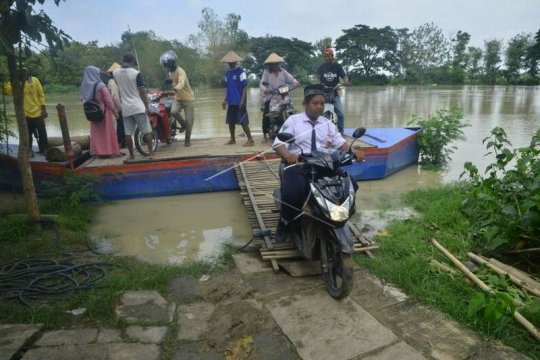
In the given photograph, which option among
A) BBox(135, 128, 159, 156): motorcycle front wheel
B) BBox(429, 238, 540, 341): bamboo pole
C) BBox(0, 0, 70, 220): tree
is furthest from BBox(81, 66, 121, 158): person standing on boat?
BBox(429, 238, 540, 341): bamboo pole

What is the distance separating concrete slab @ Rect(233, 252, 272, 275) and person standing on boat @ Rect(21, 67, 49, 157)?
4476 millimetres

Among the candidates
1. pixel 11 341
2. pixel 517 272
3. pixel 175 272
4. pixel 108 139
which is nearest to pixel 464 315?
pixel 517 272

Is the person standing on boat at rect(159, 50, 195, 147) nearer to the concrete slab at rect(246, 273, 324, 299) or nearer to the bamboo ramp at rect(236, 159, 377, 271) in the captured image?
the bamboo ramp at rect(236, 159, 377, 271)

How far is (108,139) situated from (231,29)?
45460 mm

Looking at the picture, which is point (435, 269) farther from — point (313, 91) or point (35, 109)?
point (35, 109)

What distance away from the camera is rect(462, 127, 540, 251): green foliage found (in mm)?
3271

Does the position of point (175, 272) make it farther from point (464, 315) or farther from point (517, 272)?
point (517, 272)

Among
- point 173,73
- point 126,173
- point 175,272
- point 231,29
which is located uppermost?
point 231,29

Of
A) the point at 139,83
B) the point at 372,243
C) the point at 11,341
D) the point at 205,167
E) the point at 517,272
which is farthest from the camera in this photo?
the point at 205,167

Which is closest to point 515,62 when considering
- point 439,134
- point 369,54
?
point 369,54

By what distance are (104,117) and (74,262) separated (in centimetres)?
301

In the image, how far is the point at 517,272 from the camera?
3082 millimetres

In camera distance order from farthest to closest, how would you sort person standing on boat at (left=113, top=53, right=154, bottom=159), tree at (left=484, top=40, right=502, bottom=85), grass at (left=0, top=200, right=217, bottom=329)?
tree at (left=484, top=40, right=502, bottom=85)
person standing on boat at (left=113, top=53, right=154, bottom=159)
grass at (left=0, top=200, right=217, bottom=329)

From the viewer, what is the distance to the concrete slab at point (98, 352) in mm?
2488
